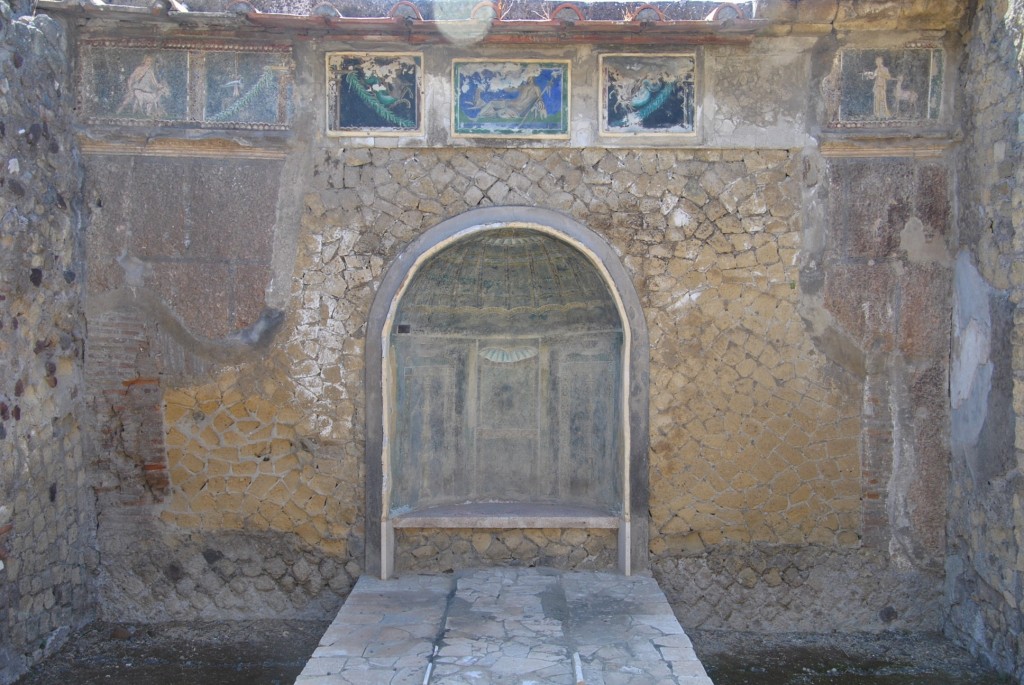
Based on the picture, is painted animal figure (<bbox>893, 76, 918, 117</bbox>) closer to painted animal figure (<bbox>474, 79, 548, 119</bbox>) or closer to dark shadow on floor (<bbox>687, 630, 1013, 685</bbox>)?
painted animal figure (<bbox>474, 79, 548, 119</bbox>)

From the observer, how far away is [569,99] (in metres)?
5.60

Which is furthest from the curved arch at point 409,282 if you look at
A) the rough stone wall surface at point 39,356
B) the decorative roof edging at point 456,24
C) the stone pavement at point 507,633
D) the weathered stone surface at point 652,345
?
the rough stone wall surface at point 39,356

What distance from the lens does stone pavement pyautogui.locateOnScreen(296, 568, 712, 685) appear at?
4.23 m

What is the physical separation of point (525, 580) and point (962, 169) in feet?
12.1

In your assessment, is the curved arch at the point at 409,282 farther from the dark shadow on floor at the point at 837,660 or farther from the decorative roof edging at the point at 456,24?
the decorative roof edging at the point at 456,24

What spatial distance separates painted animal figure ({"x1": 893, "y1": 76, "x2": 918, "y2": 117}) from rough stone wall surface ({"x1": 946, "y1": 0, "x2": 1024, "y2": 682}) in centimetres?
27

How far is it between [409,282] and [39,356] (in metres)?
2.17

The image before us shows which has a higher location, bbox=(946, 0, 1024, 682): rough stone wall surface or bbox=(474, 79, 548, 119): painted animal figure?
bbox=(474, 79, 548, 119): painted animal figure

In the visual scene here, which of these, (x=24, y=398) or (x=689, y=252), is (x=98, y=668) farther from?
(x=689, y=252)

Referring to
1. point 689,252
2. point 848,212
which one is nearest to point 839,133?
point 848,212

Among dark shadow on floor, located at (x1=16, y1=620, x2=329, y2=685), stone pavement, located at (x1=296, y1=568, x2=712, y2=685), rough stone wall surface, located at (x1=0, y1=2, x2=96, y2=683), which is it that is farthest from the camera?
dark shadow on floor, located at (x1=16, y1=620, x2=329, y2=685)

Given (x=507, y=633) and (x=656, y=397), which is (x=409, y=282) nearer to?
(x=656, y=397)

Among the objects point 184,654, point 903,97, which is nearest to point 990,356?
point 903,97

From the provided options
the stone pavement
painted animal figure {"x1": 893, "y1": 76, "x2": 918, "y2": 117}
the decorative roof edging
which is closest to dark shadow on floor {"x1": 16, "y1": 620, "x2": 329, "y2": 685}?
the stone pavement
